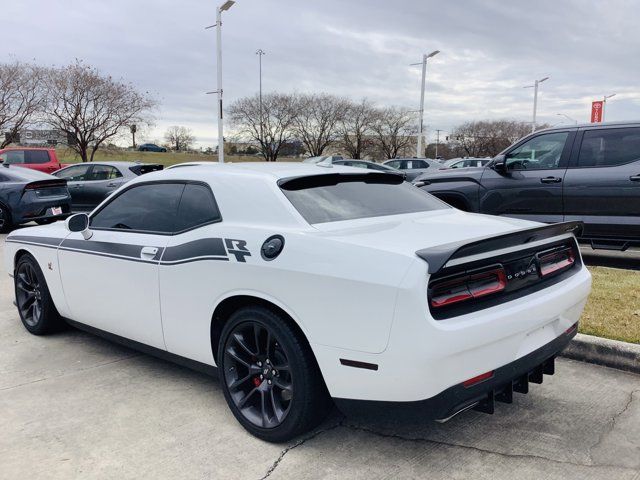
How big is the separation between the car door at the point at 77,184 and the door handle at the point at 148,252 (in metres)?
10.9

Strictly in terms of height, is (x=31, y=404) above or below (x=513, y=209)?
below

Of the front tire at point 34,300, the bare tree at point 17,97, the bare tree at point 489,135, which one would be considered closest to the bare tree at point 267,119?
the bare tree at point 17,97

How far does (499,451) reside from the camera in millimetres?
2906

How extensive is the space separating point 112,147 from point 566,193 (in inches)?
1630

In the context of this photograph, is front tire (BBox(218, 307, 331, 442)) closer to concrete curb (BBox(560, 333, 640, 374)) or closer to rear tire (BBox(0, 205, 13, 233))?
concrete curb (BBox(560, 333, 640, 374))

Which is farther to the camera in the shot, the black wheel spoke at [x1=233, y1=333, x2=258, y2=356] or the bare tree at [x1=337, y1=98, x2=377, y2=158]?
the bare tree at [x1=337, y1=98, x2=377, y2=158]

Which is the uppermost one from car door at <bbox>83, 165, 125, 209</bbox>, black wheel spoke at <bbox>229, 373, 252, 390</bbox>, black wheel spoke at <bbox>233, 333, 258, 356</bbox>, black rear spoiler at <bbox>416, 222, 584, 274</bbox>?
black rear spoiler at <bbox>416, 222, 584, 274</bbox>

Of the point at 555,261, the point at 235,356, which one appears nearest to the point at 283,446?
the point at 235,356

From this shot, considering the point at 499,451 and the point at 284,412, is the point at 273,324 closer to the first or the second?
the point at 284,412

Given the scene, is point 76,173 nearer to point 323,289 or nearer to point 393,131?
point 323,289

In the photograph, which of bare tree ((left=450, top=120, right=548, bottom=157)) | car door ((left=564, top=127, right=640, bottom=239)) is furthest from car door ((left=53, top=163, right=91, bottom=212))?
bare tree ((left=450, top=120, right=548, bottom=157))

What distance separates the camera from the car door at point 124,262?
363 cm

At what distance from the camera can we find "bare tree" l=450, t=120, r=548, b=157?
66188 millimetres

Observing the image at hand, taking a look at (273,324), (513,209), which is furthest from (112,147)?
(273,324)
